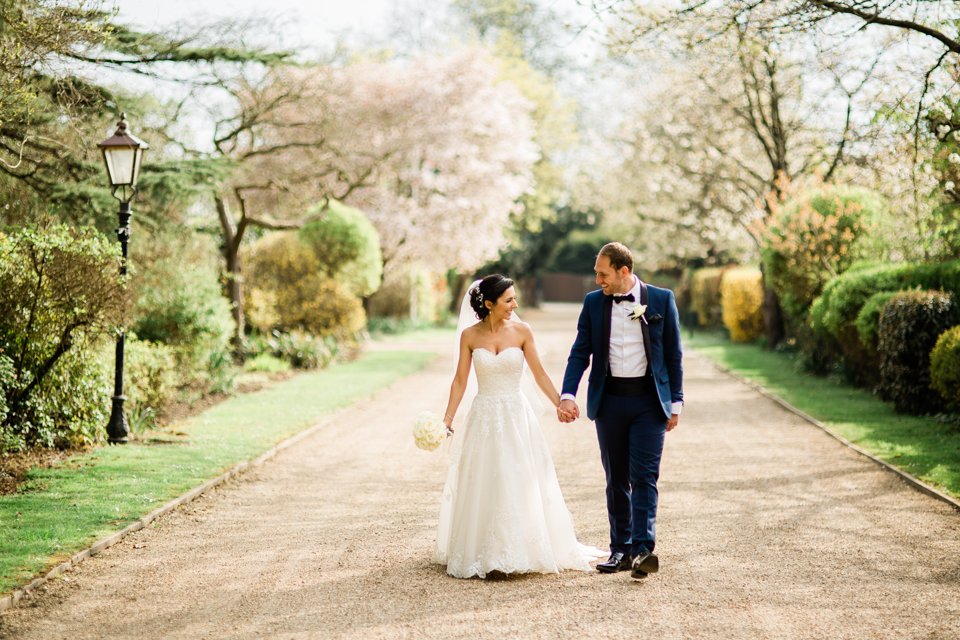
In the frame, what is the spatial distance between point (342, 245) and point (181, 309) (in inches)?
454

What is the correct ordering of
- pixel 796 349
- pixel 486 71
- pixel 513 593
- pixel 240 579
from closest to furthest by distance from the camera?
pixel 513 593 < pixel 240 579 < pixel 796 349 < pixel 486 71

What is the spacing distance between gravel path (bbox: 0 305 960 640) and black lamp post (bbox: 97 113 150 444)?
6.97 feet

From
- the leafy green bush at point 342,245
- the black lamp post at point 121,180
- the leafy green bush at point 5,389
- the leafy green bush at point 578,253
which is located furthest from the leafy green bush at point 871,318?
the leafy green bush at point 578,253

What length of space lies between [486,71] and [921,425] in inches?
959

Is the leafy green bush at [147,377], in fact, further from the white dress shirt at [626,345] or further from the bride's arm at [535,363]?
the white dress shirt at [626,345]

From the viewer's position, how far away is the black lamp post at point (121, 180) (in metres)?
11.4

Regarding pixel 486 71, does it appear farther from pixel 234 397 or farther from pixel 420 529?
pixel 420 529

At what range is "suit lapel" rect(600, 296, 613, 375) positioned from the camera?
6480 millimetres

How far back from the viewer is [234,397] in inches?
670

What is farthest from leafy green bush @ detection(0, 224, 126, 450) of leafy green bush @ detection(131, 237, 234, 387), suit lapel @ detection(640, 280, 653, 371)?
suit lapel @ detection(640, 280, 653, 371)

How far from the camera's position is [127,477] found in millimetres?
9578

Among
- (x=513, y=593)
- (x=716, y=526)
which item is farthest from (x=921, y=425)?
(x=513, y=593)

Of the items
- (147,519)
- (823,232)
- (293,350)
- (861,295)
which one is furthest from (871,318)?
(293,350)

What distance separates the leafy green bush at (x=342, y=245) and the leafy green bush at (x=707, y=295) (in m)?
13.6
